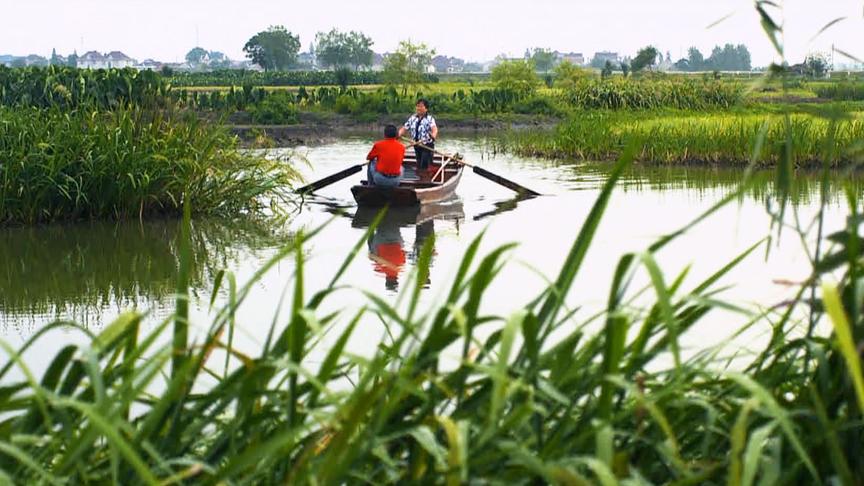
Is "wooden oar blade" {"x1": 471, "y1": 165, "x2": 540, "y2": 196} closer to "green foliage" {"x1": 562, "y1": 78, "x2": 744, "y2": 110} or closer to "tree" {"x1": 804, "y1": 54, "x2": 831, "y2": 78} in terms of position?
"tree" {"x1": 804, "y1": 54, "x2": 831, "y2": 78}

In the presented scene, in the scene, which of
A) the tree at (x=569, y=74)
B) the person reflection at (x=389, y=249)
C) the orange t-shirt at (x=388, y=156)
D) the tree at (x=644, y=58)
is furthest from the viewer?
the tree at (x=644, y=58)

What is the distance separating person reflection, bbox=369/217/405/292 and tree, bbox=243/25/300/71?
13200 cm

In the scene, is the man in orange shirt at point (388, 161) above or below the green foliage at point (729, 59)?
above

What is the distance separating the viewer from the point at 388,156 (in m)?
17.8

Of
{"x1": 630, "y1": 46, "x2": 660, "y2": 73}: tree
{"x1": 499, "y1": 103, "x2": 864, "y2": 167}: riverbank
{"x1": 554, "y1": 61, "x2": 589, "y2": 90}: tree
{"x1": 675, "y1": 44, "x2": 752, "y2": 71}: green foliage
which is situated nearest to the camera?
{"x1": 499, "y1": 103, "x2": 864, "y2": 167}: riverbank

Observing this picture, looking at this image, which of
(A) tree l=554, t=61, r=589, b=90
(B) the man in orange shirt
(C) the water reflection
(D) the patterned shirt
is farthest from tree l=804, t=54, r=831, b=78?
(A) tree l=554, t=61, r=589, b=90

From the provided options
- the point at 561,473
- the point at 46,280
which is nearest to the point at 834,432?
the point at 561,473

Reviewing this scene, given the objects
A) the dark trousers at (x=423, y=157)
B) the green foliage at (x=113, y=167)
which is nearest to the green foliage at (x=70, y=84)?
the dark trousers at (x=423, y=157)

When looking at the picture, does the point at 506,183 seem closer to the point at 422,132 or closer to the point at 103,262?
the point at 422,132

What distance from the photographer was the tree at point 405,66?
68.9 meters

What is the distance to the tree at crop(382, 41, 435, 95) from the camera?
68938mm

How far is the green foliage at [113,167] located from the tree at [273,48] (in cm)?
13186

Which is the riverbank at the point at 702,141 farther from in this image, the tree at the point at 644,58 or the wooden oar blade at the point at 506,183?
the tree at the point at 644,58

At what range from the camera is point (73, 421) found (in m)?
2.88
